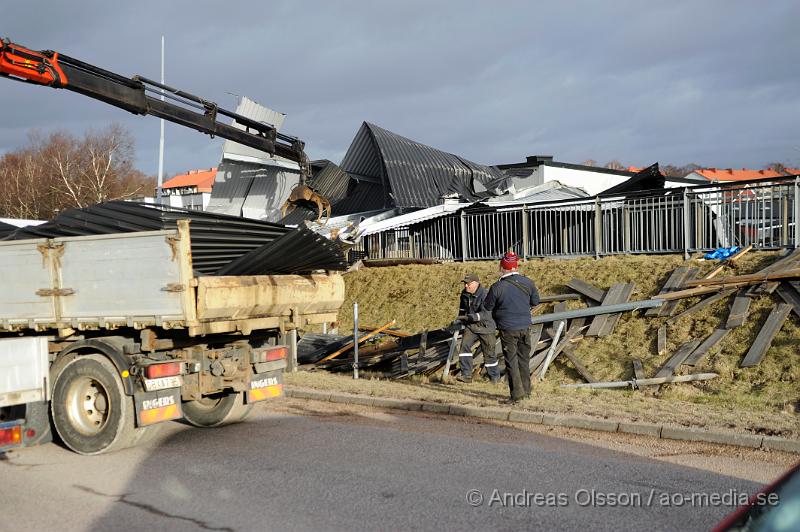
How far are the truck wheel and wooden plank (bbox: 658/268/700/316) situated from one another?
8690mm

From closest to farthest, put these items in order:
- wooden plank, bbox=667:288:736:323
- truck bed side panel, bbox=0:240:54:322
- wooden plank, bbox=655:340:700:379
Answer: truck bed side panel, bbox=0:240:54:322 < wooden plank, bbox=655:340:700:379 < wooden plank, bbox=667:288:736:323

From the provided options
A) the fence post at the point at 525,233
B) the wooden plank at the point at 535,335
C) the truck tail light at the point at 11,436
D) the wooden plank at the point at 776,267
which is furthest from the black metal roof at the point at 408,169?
the truck tail light at the point at 11,436

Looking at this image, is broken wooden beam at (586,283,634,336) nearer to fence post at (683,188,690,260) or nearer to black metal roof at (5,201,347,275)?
fence post at (683,188,690,260)

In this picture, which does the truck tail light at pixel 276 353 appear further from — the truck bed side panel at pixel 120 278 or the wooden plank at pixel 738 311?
the wooden plank at pixel 738 311

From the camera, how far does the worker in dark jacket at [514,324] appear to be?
10281 mm

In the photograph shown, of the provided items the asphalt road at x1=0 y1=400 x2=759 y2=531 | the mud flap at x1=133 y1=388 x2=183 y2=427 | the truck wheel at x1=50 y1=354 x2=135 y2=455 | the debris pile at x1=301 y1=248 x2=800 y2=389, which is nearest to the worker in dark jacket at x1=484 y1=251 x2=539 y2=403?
the asphalt road at x1=0 y1=400 x2=759 y2=531

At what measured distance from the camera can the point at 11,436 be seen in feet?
24.6

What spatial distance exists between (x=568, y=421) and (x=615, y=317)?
4.54 meters

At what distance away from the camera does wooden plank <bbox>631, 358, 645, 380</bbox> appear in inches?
449

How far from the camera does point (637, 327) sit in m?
12.8

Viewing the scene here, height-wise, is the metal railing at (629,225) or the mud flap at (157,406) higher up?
the metal railing at (629,225)

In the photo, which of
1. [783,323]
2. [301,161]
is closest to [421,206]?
[301,161]

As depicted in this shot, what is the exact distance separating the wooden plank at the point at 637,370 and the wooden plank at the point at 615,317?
1.13 metres

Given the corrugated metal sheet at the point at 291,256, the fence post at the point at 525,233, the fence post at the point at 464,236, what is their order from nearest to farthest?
the corrugated metal sheet at the point at 291,256 → the fence post at the point at 525,233 → the fence post at the point at 464,236
